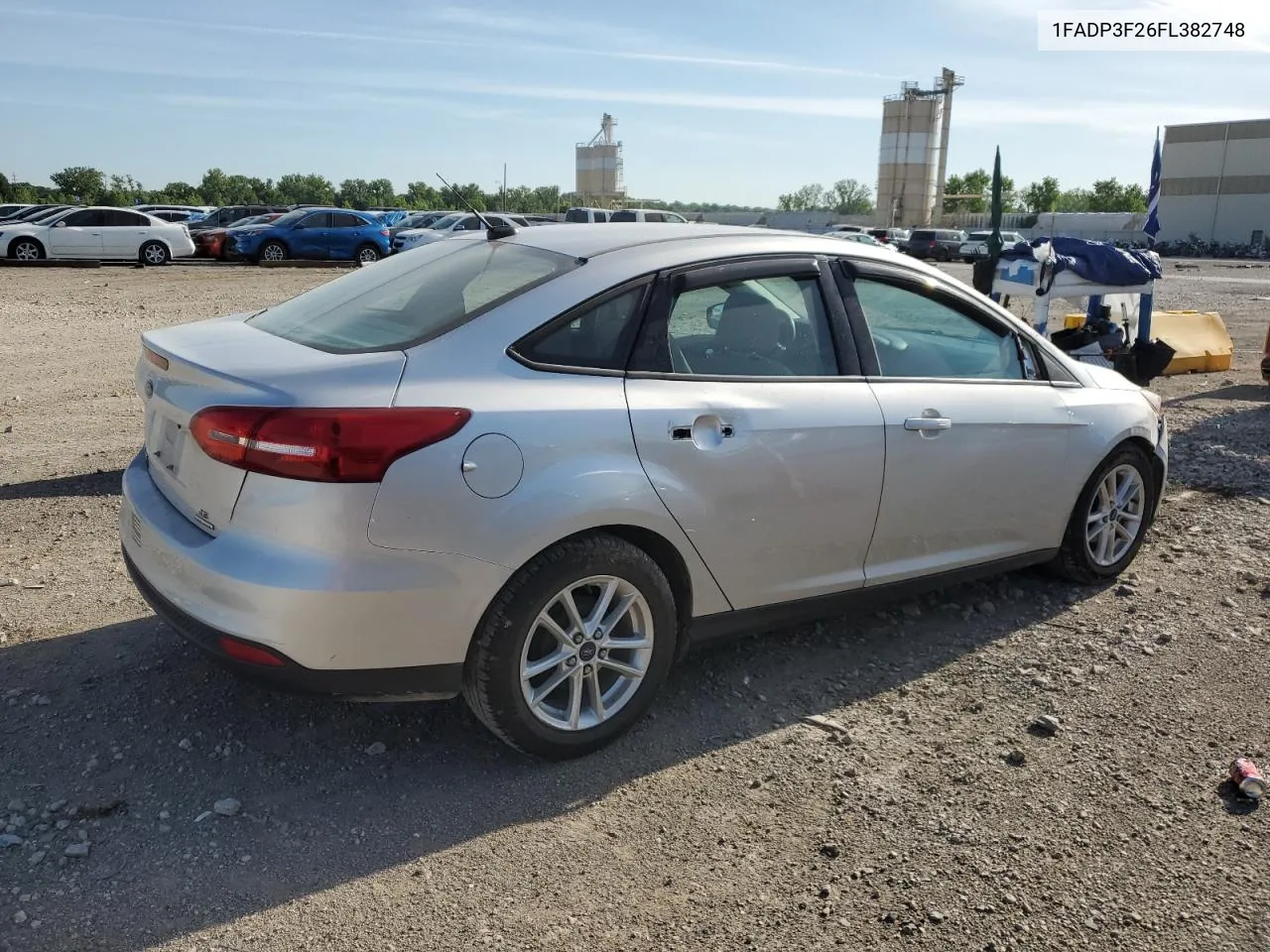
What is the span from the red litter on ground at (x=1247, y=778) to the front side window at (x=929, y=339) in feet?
5.69

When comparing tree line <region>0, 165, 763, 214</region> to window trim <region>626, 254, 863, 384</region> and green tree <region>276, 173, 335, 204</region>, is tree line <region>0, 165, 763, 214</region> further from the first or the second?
window trim <region>626, 254, 863, 384</region>

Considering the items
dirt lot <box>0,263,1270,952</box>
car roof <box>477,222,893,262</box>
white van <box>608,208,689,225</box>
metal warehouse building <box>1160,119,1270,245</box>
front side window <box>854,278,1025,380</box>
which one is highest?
metal warehouse building <box>1160,119,1270,245</box>

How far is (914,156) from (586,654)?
10978 cm

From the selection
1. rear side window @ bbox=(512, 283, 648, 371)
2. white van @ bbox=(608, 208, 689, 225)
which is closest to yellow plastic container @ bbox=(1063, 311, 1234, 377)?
rear side window @ bbox=(512, 283, 648, 371)

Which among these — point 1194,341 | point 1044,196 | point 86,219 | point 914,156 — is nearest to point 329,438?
point 1194,341

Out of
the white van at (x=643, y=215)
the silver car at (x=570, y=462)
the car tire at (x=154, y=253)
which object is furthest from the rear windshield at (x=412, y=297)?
the car tire at (x=154, y=253)

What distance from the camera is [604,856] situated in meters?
3.06

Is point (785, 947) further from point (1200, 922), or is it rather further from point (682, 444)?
point (682, 444)

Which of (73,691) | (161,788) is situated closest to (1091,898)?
(161,788)

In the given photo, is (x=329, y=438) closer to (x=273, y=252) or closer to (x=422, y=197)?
(x=273, y=252)

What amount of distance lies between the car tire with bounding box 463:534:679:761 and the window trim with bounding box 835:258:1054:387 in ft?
4.14

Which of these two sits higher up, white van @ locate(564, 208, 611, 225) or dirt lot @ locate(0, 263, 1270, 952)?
white van @ locate(564, 208, 611, 225)

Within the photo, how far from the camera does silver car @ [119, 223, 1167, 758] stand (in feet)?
9.95

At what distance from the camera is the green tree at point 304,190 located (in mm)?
88562
